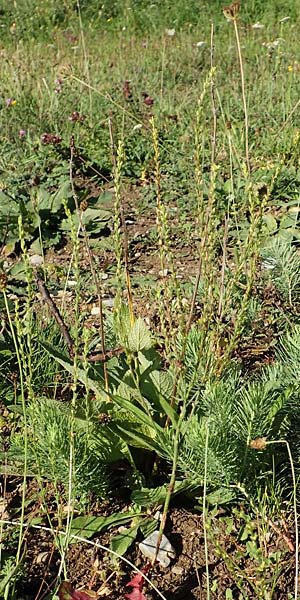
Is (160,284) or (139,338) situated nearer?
(139,338)

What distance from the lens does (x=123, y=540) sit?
172 centimetres

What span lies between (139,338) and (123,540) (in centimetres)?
A: 50

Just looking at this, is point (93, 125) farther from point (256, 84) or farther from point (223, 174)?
point (256, 84)

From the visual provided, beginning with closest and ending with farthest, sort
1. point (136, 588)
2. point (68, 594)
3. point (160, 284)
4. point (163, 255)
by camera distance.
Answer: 1. point (68, 594)
2. point (136, 588)
3. point (163, 255)
4. point (160, 284)

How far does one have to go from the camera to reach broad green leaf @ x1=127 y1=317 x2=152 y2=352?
5.87ft

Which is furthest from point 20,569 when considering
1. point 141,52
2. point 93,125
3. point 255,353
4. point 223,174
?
point 141,52

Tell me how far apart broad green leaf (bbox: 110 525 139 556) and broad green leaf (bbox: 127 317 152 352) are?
1.48 ft

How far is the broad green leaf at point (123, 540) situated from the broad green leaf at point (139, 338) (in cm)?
45

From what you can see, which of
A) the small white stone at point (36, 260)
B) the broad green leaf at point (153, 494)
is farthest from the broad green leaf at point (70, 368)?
the small white stone at point (36, 260)

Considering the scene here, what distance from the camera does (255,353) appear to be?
237cm

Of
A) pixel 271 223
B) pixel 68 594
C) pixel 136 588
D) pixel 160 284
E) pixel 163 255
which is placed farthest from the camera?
pixel 271 223

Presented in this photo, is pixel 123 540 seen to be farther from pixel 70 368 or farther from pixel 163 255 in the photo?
pixel 163 255

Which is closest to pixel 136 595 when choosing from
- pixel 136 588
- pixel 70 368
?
pixel 136 588

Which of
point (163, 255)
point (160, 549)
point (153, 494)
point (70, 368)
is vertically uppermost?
point (163, 255)
